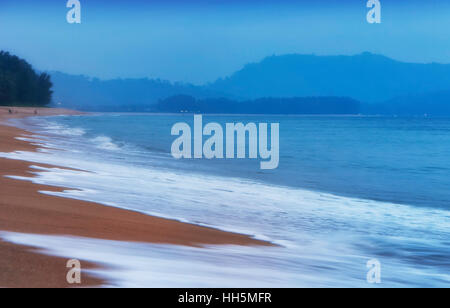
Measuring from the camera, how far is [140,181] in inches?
348

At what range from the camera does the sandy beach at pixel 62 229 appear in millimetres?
3443

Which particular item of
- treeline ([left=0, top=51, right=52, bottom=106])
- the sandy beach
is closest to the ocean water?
the sandy beach

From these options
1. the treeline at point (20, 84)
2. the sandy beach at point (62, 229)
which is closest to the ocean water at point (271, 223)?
the sandy beach at point (62, 229)

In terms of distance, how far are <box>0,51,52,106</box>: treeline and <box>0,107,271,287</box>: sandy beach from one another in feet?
202

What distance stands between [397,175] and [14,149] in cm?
1003

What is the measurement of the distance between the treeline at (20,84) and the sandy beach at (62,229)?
61504 mm

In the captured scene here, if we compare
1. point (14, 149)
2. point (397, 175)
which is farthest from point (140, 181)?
point (397, 175)

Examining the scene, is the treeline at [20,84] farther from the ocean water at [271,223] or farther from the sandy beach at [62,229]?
the sandy beach at [62,229]

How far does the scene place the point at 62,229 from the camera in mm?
4711

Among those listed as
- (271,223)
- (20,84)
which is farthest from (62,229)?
(20,84)

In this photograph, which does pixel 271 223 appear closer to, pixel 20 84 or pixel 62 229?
pixel 62 229
